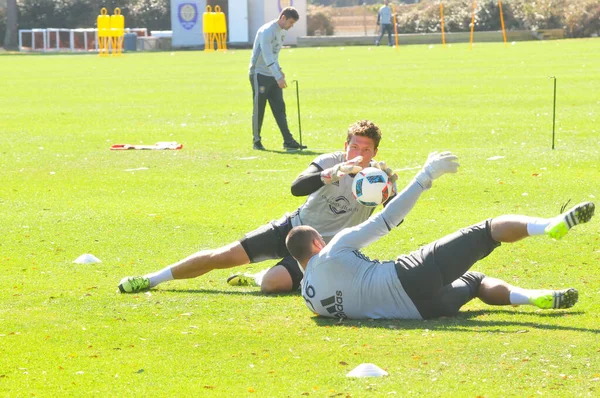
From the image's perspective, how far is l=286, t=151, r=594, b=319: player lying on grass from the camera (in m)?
7.49

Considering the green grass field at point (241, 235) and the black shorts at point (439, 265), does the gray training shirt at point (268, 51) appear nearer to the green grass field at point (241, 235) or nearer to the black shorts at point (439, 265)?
the green grass field at point (241, 235)

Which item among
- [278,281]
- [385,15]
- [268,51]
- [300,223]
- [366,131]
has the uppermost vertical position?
[385,15]

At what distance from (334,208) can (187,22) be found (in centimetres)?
5991

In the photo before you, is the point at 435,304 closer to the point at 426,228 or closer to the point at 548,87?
the point at 426,228

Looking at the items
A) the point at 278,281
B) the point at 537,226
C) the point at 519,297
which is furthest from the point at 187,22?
the point at 537,226

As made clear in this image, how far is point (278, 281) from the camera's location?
8.79 meters

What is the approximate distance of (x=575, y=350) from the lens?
6.83m

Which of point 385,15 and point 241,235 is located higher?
point 385,15

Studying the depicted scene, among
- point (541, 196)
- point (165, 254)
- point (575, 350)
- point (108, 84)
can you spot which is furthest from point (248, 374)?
point (108, 84)

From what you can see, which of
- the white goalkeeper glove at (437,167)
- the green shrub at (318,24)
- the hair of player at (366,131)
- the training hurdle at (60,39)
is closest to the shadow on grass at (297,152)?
the hair of player at (366,131)

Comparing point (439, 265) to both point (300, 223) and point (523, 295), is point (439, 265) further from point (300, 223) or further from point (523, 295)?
point (300, 223)

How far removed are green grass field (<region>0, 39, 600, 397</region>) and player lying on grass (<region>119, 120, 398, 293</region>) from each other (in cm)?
18

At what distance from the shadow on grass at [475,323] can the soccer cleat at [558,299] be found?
68 mm

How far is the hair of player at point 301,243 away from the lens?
783 cm
